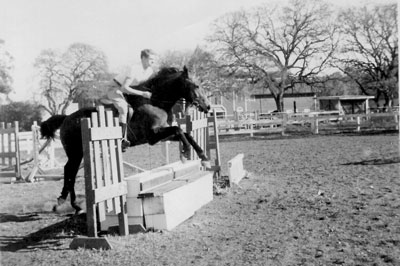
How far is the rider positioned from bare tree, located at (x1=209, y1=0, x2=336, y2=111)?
3926mm

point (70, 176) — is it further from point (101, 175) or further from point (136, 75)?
point (101, 175)

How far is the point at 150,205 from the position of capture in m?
5.06

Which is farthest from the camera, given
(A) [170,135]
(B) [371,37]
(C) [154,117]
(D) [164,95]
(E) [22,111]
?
(E) [22,111]

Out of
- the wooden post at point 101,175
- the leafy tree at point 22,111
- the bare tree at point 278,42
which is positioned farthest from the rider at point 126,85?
the leafy tree at point 22,111

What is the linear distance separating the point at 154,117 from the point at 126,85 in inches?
29.5

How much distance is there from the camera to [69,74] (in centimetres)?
1756

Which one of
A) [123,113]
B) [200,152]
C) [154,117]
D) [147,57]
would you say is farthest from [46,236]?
[147,57]

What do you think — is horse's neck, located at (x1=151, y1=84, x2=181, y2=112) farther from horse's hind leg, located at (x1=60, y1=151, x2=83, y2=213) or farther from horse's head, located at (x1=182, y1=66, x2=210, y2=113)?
horse's hind leg, located at (x1=60, y1=151, x2=83, y2=213)

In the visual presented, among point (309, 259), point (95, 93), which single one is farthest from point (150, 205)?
point (95, 93)

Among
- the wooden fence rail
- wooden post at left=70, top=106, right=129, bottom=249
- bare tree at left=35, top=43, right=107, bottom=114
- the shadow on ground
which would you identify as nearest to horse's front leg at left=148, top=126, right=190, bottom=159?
the shadow on ground

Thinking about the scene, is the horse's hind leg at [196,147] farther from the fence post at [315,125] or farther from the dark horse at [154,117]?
the fence post at [315,125]

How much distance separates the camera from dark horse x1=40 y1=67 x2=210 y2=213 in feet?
22.0

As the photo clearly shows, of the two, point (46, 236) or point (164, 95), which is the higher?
point (164, 95)

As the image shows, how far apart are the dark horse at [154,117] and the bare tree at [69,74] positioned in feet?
26.9
